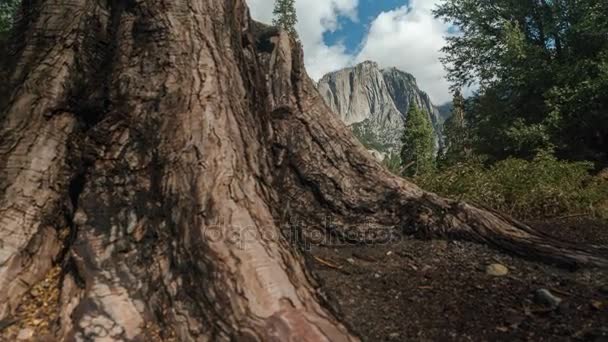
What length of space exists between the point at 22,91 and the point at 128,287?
152 cm

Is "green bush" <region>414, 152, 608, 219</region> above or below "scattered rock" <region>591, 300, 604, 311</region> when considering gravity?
above

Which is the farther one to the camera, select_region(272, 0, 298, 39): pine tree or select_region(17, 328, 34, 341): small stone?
select_region(272, 0, 298, 39): pine tree

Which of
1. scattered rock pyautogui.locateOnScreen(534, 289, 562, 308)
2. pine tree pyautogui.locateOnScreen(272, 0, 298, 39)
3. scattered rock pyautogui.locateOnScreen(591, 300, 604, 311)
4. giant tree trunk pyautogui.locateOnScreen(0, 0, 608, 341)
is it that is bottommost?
scattered rock pyautogui.locateOnScreen(591, 300, 604, 311)

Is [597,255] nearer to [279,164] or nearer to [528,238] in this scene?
[528,238]

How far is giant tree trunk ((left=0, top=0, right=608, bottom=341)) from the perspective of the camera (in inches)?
68.9

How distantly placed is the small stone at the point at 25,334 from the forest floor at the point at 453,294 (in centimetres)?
128

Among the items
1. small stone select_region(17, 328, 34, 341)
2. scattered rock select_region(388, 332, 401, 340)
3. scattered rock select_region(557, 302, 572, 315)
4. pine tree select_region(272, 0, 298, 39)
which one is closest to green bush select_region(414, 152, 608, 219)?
scattered rock select_region(557, 302, 572, 315)

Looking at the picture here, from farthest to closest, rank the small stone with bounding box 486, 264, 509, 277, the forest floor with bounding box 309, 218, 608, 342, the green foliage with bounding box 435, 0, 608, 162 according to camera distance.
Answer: the green foliage with bounding box 435, 0, 608, 162 → the small stone with bounding box 486, 264, 509, 277 → the forest floor with bounding box 309, 218, 608, 342

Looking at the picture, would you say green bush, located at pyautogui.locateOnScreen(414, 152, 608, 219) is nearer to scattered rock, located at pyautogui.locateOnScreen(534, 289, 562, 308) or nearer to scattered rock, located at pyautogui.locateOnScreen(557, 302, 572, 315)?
scattered rock, located at pyautogui.locateOnScreen(534, 289, 562, 308)

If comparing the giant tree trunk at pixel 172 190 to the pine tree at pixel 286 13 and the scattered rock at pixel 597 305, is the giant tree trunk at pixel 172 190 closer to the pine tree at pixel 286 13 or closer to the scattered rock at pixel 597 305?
the scattered rock at pixel 597 305

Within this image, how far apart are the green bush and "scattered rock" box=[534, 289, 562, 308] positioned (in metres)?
2.81

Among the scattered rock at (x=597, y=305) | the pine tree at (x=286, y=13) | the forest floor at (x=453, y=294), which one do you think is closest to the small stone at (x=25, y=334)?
the forest floor at (x=453, y=294)

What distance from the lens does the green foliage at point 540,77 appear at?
10.0 m

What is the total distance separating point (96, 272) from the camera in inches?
73.7
